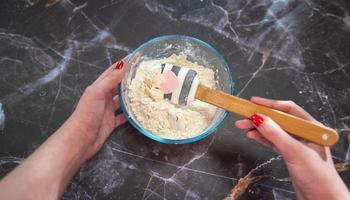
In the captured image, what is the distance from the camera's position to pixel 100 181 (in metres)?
1.12

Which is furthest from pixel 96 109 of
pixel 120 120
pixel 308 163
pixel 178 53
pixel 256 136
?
pixel 308 163

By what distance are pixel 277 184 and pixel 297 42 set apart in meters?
0.52

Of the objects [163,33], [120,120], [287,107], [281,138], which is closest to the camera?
[281,138]

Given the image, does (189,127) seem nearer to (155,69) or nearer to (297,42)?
(155,69)

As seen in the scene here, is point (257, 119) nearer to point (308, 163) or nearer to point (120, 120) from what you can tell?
point (308, 163)

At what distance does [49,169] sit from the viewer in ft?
3.04

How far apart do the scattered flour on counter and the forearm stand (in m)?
0.20

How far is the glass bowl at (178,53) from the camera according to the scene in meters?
1.10

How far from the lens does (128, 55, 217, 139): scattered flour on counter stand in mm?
1100

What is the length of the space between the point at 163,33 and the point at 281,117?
1.85 ft

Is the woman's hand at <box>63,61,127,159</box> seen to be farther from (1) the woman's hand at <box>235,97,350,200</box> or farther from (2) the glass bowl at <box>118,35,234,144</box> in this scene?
(1) the woman's hand at <box>235,97,350,200</box>

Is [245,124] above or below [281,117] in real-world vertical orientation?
below

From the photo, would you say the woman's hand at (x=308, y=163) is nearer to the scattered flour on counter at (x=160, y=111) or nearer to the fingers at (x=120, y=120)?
the scattered flour on counter at (x=160, y=111)

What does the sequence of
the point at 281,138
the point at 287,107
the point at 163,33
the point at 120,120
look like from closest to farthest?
the point at 281,138
the point at 287,107
the point at 120,120
the point at 163,33
